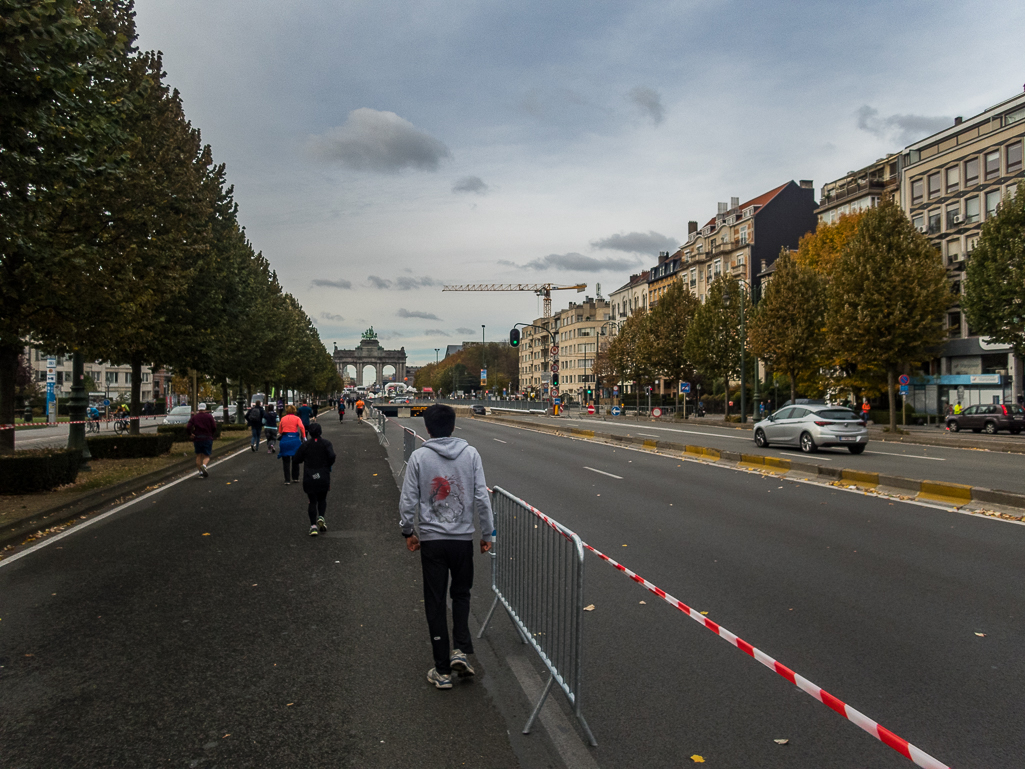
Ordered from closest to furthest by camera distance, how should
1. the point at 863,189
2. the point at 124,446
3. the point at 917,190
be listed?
1. the point at 124,446
2. the point at 917,190
3. the point at 863,189

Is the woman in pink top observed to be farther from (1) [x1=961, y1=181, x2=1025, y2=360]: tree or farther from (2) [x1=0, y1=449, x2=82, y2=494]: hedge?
(1) [x1=961, y1=181, x2=1025, y2=360]: tree

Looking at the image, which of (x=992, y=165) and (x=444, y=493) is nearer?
(x=444, y=493)

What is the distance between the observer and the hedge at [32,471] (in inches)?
525

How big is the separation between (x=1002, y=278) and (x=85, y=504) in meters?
39.1

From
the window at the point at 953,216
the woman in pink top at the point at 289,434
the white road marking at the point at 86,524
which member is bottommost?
the white road marking at the point at 86,524

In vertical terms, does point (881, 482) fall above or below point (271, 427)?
below

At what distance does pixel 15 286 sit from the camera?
1286cm

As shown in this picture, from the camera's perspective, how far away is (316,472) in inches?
393

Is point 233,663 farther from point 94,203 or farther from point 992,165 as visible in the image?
point 992,165

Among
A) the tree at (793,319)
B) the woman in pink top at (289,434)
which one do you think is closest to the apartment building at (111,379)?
the tree at (793,319)

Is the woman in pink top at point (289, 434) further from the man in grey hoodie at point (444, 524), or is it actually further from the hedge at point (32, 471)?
the man in grey hoodie at point (444, 524)

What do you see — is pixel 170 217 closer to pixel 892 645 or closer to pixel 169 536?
pixel 169 536

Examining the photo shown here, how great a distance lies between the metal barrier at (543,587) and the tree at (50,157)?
6.55 meters

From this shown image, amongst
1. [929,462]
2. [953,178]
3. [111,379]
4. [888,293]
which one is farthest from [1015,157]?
[111,379]
